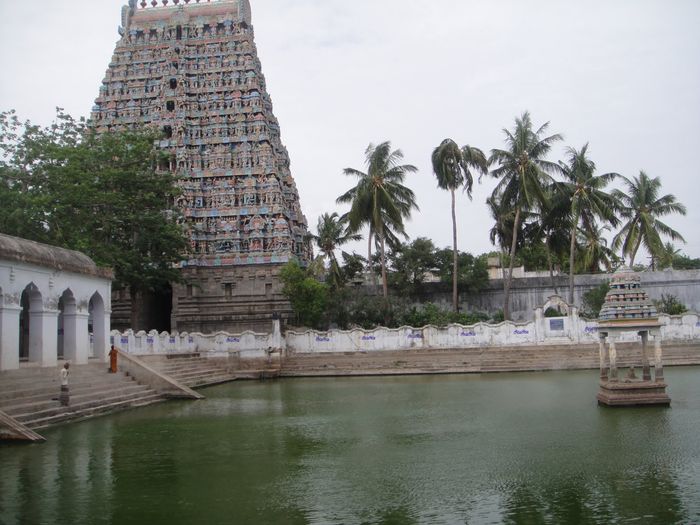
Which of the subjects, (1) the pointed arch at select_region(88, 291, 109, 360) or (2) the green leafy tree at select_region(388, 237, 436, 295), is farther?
(2) the green leafy tree at select_region(388, 237, 436, 295)

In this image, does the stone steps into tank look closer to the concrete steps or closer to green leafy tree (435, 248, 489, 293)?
the concrete steps

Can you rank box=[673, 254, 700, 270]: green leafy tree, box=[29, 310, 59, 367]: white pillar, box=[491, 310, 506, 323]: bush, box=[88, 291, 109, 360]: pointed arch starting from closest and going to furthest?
box=[29, 310, 59, 367]: white pillar
box=[88, 291, 109, 360]: pointed arch
box=[491, 310, 506, 323]: bush
box=[673, 254, 700, 270]: green leafy tree

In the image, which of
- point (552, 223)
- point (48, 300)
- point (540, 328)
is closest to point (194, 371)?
point (48, 300)

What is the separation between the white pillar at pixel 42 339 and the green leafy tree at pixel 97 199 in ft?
28.3

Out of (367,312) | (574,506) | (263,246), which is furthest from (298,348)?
(574,506)

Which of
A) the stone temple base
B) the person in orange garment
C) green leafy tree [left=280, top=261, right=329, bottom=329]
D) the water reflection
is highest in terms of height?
green leafy tree [left=280, top=261, right=329, bottom=329]

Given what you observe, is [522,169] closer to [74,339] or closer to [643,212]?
[643,212]

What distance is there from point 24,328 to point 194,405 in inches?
421

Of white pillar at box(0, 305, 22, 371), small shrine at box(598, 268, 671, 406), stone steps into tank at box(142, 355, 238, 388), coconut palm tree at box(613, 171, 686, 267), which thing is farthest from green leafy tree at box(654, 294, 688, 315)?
white pillar at box(0, 305, 22, 371)

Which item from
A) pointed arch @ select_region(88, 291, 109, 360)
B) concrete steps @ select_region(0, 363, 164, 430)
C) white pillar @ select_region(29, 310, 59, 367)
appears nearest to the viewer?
concrete steps @ select_region(0, 363, 164, 430)

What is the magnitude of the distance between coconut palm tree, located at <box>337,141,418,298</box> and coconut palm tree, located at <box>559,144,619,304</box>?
8.23 meters

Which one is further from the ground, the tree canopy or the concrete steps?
the tree canopy

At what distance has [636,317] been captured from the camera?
14.8m

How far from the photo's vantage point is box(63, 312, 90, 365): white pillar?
63.9 feet
